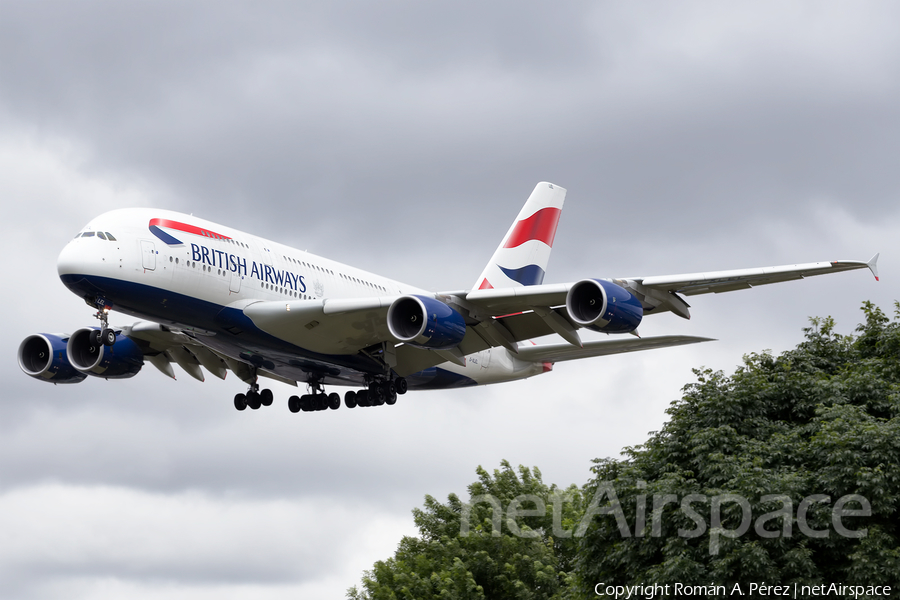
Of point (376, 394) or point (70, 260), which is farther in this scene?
point (376, 394)

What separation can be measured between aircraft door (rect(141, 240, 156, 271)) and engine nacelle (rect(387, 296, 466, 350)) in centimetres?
693

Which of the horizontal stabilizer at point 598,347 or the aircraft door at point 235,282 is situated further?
the horizontal stabilizer at point 598,347

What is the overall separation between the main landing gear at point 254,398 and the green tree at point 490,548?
9797mm

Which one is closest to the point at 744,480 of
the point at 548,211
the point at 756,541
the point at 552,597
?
the point at 756,541

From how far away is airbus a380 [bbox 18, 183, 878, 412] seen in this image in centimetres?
2728

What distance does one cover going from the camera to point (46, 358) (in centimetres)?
3641

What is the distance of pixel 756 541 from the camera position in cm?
2127

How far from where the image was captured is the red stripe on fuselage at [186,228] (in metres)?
28.3

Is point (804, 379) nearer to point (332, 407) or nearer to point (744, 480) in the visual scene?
point (744, 480)

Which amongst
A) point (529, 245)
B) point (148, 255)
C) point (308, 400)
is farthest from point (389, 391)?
point (529, 245)

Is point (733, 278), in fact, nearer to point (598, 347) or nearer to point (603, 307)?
point (603, 307)

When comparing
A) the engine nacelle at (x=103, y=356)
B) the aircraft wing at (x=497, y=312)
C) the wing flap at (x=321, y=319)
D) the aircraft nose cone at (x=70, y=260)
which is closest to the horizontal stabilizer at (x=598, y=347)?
the aircraft wing at (x=497, y=312)

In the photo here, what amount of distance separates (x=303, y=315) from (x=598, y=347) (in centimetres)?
1101

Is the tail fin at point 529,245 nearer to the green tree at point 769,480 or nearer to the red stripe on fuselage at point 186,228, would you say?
the red stripe on fuselage at point 186,228
